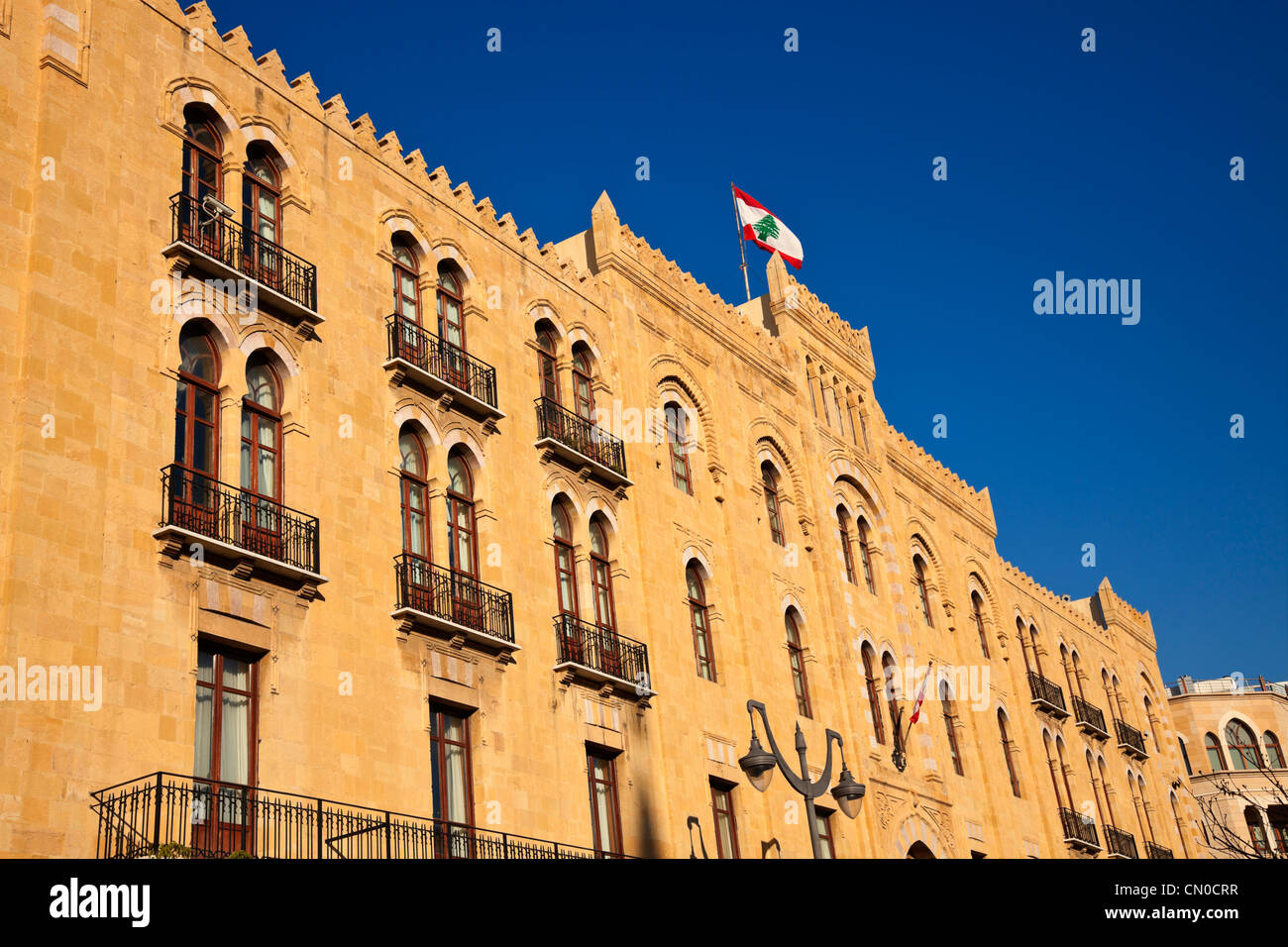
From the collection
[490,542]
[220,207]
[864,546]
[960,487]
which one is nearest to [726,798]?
[490,542]

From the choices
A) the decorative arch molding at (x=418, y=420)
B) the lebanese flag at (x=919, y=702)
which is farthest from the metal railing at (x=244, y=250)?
the lebanese flag at (x=919, y=702)

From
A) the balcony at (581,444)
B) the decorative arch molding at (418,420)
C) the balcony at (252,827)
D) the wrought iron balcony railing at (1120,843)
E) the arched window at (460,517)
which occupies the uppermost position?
the balcony at (581,444)

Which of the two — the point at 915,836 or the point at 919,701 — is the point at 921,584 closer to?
the point at 919,701

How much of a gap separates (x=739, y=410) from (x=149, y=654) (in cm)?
2061

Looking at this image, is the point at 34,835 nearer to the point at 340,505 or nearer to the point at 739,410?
the point at 340,505

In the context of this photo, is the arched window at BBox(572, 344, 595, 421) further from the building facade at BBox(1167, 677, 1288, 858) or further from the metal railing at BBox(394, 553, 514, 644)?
the building facade at BBox(1167, 677, 1288, 858)

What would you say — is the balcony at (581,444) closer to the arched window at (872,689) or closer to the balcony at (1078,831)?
the arched window at (872,689)

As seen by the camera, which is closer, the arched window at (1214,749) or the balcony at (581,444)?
the balcony at (581,444)

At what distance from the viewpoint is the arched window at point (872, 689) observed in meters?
37.8

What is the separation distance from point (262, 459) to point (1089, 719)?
38546 millimetres

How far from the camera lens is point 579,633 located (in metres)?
28.0

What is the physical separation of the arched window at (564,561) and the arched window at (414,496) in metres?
3.66

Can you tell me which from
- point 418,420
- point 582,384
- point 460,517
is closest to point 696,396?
point 582,384

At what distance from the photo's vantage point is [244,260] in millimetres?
23516
